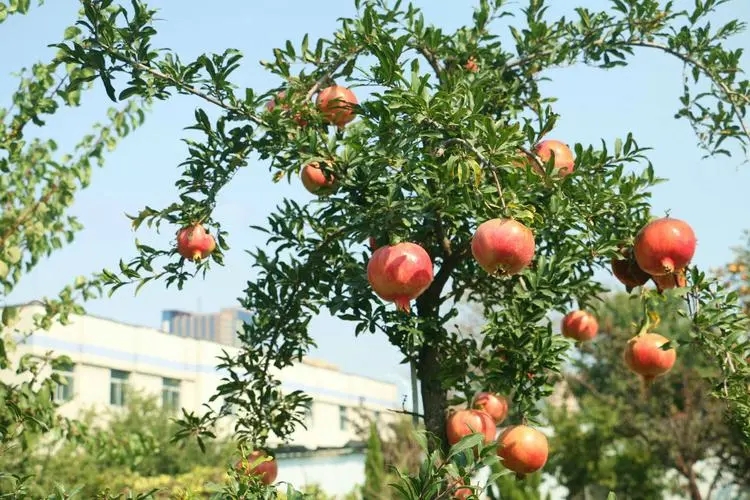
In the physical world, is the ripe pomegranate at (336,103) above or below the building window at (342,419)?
below

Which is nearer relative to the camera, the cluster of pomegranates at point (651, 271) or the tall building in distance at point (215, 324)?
the cluster of pomegranates at point (651, 271)

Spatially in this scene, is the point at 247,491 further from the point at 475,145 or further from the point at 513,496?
the point at 513,496

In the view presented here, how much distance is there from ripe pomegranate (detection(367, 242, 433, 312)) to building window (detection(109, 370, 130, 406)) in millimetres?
25164

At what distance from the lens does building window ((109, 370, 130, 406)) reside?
86.4 feet

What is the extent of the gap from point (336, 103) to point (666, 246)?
110 centimetres

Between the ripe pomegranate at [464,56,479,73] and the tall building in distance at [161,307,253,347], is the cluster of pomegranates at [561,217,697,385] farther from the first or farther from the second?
the tall building in distance at [161,307,253,347]

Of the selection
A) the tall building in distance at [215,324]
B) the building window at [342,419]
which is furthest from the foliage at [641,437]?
the tall building in distance at [215,324]

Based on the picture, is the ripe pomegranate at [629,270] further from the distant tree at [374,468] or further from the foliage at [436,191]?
the distant tree at [374,468]

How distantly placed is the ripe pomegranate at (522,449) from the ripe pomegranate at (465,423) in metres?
0.21

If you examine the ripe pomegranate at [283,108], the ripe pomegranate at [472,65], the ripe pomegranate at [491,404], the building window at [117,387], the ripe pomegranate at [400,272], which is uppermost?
the building window at [117,387]

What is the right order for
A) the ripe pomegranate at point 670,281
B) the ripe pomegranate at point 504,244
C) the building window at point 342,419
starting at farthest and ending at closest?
the building window at point 342,419, the ripe pomegranate at point 670,281, the ripe pomegranate at point 504,244

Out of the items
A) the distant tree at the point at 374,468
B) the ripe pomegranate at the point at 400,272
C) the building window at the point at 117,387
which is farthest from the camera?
the building window at the point at 117,387

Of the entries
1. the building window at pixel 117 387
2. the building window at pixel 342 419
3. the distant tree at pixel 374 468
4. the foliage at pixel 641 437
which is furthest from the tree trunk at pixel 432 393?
the building window at pixel 342 419

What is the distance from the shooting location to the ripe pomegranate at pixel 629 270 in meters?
2.79
